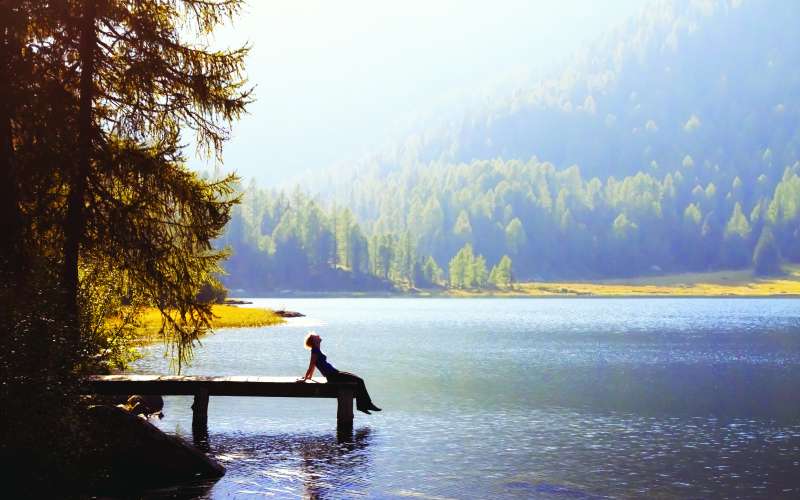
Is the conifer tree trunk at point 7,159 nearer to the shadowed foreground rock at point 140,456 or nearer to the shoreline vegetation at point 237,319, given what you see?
the shadowed foreground rock at point 140,456

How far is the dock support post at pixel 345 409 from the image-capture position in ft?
98.5

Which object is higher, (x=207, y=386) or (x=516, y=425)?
(x=207, y=386)

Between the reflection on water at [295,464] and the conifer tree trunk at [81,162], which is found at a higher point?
the conifer tree trunk at [81,162]

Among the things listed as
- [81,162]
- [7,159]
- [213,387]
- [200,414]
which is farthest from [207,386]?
[7,159]

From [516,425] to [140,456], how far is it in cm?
1595

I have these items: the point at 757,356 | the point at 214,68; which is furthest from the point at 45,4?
the point at 757,356

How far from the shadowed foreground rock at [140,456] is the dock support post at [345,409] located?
7.91m

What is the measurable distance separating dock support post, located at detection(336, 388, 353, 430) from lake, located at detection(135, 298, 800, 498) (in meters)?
0.79

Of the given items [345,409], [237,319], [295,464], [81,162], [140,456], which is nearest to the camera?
[140,456]

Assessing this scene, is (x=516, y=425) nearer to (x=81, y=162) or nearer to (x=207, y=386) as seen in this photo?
(x=207, y=386)

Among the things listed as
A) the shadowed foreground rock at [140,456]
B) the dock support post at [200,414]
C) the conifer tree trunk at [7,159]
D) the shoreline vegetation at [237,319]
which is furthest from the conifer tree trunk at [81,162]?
the shoreline vegetation at [237,319]

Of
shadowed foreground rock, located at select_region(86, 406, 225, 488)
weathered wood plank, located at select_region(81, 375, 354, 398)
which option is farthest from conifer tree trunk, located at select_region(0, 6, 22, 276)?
weathered wood plank, located at select_region(81, 375, 354, 398)

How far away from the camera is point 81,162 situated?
2341cm

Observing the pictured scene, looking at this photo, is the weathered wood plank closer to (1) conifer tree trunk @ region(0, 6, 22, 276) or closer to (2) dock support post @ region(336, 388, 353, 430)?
(2) dock support post @ region(336, 388, 353, 430)
